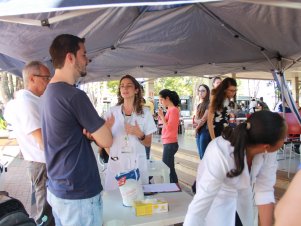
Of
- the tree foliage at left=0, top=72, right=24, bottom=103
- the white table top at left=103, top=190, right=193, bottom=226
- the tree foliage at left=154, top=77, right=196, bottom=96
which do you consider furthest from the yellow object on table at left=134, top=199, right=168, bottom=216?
the tree foliage at left=154, top=77, right=196, bottom=96

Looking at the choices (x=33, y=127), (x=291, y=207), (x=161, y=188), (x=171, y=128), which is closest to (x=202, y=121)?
(x=171, y=128)

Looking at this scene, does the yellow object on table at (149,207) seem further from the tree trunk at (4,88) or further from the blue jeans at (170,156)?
the tree trunk at (4,88)

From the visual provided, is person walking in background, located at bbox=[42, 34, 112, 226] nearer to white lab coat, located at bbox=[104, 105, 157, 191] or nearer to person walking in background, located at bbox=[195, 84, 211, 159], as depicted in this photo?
white lab coat, located at bbox=[104, 105, 157, 191]

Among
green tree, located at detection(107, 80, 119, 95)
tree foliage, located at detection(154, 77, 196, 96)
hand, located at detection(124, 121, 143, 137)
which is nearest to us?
hand, located at detection(124, 121, 143, 137)

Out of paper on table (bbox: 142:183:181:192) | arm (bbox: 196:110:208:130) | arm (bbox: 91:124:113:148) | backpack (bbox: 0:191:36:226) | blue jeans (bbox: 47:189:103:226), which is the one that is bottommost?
paper on table (bbox: 142:183:181:192)

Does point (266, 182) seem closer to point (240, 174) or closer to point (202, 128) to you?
point (240, 174)

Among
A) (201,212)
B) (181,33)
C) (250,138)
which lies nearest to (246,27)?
(181,33)

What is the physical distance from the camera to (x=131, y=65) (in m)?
6.36

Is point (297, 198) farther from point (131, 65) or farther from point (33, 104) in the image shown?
point (131, 65)

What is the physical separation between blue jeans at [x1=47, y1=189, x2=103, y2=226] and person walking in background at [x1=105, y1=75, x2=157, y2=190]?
3.21 ft

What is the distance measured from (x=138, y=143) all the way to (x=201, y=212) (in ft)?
4.30

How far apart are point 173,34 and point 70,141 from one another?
299 cm

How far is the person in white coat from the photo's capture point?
1407 mm

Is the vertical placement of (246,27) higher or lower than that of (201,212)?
higher
